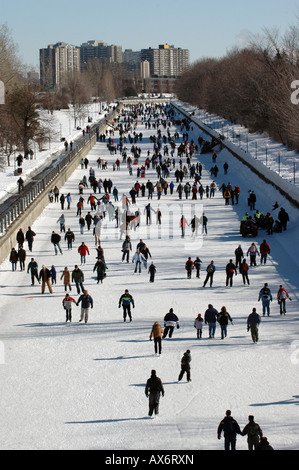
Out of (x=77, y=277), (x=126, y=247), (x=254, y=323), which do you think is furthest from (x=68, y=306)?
(x=126, y=247)

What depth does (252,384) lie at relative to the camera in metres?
11.5

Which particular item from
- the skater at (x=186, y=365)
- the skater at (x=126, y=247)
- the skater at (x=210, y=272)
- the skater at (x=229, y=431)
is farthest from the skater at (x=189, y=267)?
the skater at (x=229, y=431)

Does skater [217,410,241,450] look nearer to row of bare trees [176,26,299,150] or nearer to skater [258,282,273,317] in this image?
skater [258,282,273,317]

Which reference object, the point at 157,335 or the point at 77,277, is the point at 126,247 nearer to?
the point at 77,277

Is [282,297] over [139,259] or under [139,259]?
under

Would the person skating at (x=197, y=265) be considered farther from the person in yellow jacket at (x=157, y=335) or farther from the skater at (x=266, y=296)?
the person in yellow jacket at (x=157, y=335)

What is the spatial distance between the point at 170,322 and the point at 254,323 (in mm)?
1571

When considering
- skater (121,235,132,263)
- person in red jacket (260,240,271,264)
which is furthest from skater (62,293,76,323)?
person in red jacket (260,240,271,264)

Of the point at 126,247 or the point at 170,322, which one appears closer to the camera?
the point at 170,322

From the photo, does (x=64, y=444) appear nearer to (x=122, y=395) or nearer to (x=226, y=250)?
(x=122, y=395)

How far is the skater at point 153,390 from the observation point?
32.7 ft

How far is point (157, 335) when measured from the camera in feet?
41.1
